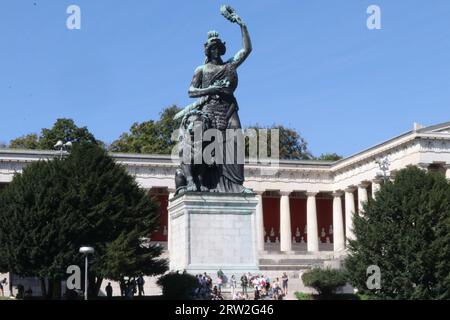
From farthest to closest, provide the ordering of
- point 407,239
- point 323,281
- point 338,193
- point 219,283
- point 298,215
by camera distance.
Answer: point 298,215 < point 338,193 < point 407,239 < point 323,281 < point 219,283

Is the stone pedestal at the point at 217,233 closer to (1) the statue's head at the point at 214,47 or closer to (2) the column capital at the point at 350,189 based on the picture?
(1) the statue's head at the point at 214,47

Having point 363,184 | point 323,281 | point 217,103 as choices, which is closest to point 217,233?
point 217,103

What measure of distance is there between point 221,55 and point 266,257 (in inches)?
2021

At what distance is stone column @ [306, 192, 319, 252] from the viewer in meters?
96.6

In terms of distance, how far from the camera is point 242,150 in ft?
131

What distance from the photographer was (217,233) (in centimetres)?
3862

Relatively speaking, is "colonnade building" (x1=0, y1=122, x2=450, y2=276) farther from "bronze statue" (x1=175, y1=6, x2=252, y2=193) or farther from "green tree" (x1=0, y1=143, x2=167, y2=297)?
"bronze statue" (x1=175, y1=6, x2=252, y2=193)

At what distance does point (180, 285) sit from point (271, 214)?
2632 inches

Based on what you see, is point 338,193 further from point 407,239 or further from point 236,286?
point 236,286

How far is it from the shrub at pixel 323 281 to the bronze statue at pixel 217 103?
8826mm

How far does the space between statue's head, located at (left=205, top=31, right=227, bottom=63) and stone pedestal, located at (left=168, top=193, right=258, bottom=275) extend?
6475 millimetres

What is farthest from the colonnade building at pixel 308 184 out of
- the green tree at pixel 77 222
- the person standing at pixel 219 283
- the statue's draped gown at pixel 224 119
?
the person standing at pixel 219 283

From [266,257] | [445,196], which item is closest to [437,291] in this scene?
[445,196]

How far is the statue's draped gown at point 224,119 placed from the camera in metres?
39.5
